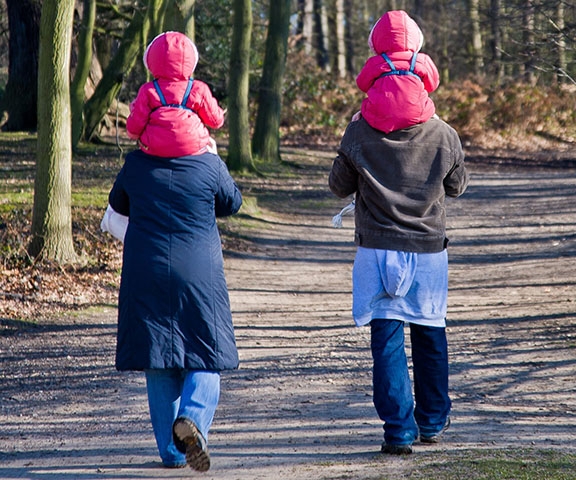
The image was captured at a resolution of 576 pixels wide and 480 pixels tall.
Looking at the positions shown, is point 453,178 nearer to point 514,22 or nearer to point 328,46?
point 514,22

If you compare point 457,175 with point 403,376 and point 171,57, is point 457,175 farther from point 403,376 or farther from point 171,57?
point 171,57

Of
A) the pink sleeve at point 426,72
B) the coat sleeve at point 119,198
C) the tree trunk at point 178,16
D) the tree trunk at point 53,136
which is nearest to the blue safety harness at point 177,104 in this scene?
the coat sleeve at point 119,198

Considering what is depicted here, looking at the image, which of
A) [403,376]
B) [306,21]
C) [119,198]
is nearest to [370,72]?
[119,198]

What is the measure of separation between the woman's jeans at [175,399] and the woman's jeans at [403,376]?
860 mm

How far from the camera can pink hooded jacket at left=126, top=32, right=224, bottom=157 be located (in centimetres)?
440

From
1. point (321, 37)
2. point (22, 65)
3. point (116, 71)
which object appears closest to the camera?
point (116, 71)

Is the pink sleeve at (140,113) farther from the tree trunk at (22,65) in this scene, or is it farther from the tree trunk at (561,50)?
the tree trunk at (22,65)

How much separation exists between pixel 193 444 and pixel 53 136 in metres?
6.71

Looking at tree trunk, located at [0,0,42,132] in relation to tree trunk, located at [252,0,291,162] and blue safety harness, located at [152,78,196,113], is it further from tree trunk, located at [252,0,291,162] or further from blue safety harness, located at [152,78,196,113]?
blue safety harness, located at [152,78,196,113]

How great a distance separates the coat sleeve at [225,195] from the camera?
4547mm

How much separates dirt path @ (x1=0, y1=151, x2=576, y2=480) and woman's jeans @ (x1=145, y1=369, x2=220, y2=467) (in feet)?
0.50

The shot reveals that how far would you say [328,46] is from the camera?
45.3 metres

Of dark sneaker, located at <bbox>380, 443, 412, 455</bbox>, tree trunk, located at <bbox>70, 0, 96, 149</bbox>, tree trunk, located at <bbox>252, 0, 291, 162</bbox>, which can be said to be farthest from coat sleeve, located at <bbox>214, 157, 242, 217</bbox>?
tree trunk, located at <bbox>252, 0, 291, 162</bbox>

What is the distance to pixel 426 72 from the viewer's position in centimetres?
474
